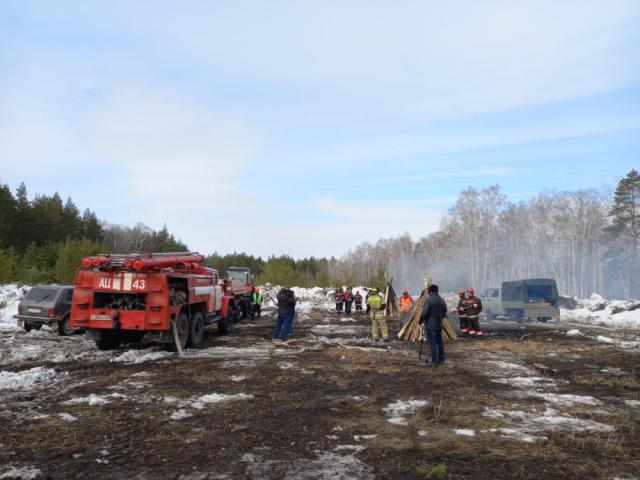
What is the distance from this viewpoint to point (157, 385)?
7824 mm

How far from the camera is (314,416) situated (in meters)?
6.03

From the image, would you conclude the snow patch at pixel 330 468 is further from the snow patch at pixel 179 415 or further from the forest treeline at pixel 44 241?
the forest treeline at pixel 44 241

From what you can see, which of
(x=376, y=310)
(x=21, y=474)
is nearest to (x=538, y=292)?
(x=376, y=310)

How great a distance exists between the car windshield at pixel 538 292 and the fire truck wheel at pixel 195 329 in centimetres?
1780

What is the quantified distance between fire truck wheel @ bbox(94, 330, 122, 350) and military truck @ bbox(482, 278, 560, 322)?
735 inches

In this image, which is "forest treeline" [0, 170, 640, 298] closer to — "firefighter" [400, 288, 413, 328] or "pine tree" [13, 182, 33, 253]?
"pine tree" [13, 182, 33, 253]

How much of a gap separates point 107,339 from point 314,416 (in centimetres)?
763

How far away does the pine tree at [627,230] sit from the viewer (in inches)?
1606

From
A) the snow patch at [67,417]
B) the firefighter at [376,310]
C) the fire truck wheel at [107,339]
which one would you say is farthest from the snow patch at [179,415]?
the firefighter at [376,310]

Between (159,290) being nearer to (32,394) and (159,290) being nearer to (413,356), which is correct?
(32,394)

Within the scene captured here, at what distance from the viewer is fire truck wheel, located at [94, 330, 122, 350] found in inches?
448

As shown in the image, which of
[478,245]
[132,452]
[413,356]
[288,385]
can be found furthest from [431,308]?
[478,245]

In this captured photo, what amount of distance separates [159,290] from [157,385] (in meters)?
3.18

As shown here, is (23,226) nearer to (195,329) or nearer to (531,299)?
(195,329)
